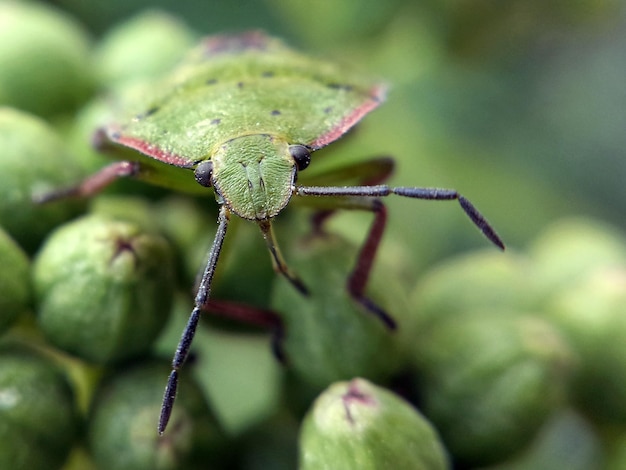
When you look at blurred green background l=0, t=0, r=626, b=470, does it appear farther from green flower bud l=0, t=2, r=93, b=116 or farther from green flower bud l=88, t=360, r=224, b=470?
green flower bud l=88, t=360, r=224, b=470

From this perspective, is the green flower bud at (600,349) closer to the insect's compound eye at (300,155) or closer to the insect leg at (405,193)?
the insect leg at (405,193)

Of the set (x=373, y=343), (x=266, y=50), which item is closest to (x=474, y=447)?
(x=373, y=343)

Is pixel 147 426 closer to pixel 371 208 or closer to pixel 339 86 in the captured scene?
pixel 371 208

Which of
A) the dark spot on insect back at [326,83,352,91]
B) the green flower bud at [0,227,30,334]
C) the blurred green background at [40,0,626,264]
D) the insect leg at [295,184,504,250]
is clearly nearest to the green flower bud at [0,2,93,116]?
the green flower bud at [0,227,30,334]

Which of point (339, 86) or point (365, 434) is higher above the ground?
point (339, 86)

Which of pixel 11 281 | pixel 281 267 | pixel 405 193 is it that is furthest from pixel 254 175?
pixel 11 281

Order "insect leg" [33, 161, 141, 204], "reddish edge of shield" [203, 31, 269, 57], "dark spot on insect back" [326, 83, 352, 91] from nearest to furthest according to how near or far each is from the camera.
→ "insect leg" [33, 161, 141, 204] < "dark spot on insect back" [326, 83, 352, 91] < "reddish edge of shield" [203, 31, 269, 57]

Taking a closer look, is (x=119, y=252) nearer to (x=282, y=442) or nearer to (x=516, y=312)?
(x=282, y=442)
